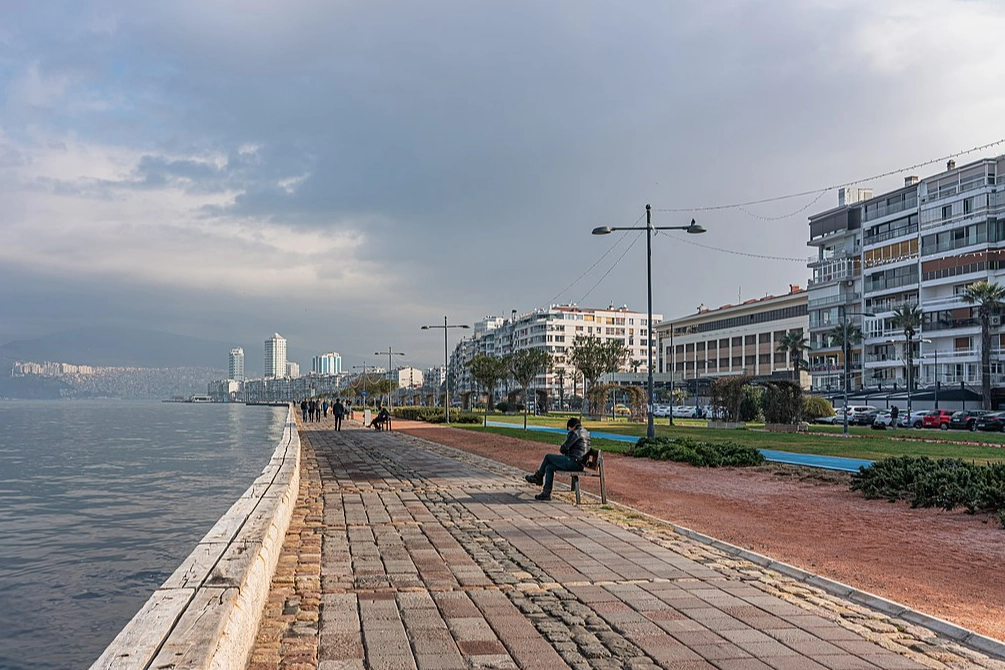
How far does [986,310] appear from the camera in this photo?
5881 centimetres

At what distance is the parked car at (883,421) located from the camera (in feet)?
153

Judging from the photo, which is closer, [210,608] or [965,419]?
[210,608]

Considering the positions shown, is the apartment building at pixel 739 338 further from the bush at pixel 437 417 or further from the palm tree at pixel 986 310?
the bush at pixel 437 417

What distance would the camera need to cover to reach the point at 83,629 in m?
8.37

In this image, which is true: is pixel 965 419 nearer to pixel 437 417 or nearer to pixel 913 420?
pixel 913 420

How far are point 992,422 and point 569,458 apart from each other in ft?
130

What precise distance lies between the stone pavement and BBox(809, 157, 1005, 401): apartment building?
6415 centimetres

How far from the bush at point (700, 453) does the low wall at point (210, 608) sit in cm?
1376

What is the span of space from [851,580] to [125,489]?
Result: 61.1 ft

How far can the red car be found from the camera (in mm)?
47719

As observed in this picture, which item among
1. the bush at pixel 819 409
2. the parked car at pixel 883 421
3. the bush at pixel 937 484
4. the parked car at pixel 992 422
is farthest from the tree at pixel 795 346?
the bush at pixel 937 484

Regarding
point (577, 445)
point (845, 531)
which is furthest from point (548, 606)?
point (577, 445)

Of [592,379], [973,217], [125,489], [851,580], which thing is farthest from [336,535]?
[973,217]

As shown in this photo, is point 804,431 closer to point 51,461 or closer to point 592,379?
point 592,379
